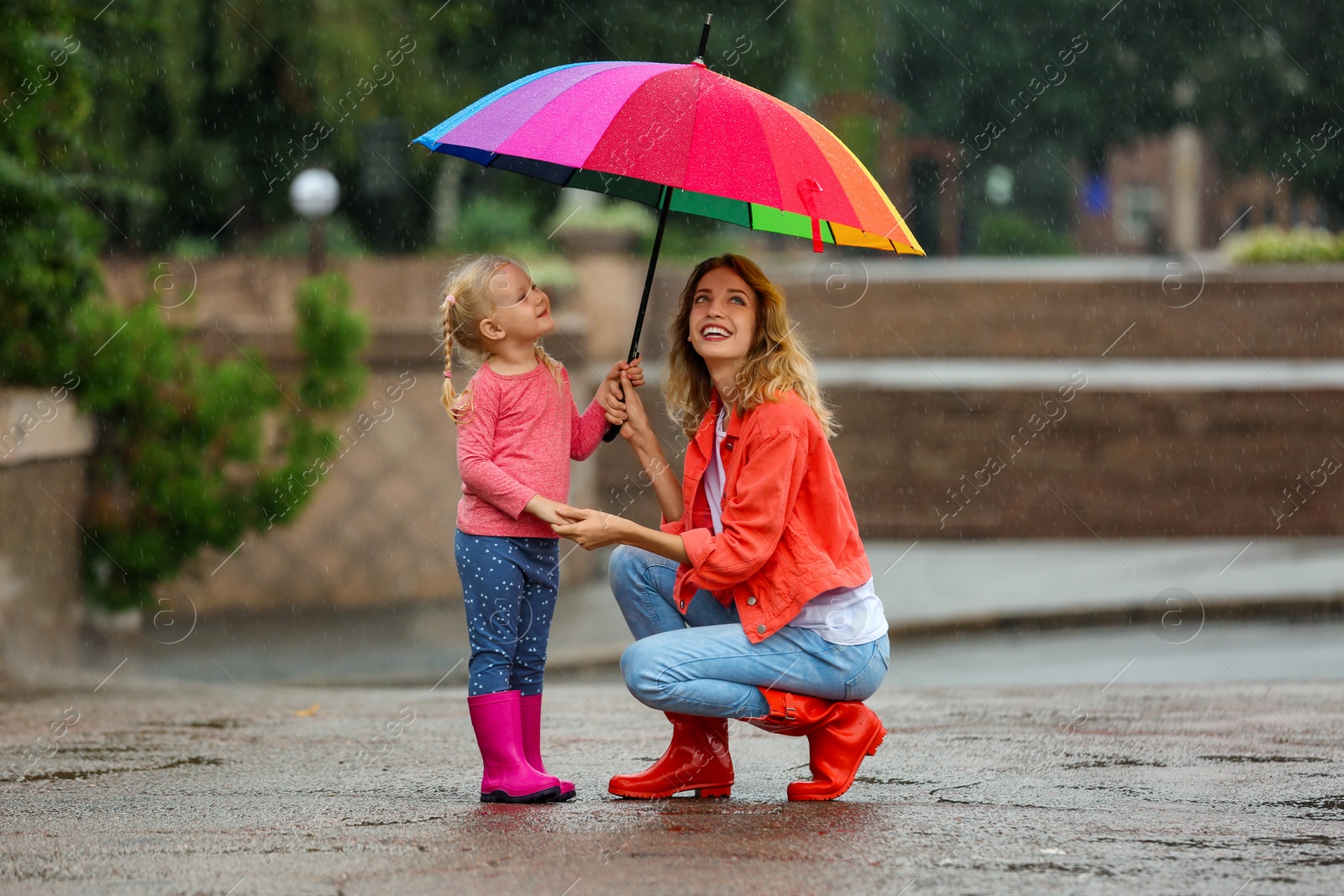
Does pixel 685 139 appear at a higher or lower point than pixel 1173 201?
lower

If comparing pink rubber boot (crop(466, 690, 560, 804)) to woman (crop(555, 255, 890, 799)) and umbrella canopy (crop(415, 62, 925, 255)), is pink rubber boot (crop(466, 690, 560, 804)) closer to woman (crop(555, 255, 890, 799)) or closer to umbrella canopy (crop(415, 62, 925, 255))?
woman (crop(555, 255, 890, 799))

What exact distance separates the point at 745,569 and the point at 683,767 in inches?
27.7

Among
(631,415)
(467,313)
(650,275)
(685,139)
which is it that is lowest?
(631,415)

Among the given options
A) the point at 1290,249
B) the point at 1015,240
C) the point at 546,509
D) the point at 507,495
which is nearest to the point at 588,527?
the point at 546,509

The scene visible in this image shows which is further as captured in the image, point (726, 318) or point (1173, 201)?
point (1173, 201)

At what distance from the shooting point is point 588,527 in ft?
12.8

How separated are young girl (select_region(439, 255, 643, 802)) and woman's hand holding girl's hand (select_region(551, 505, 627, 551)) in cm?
9

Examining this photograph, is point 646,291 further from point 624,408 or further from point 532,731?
point 532,731

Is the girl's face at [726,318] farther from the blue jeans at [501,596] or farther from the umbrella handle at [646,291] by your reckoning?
the blue jeans at [501,596]

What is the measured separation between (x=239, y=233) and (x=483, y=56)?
193 inches

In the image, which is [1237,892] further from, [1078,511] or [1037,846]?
[1078,511]

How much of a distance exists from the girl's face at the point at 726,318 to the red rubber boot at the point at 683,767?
104cm

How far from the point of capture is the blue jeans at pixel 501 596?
13.4ft

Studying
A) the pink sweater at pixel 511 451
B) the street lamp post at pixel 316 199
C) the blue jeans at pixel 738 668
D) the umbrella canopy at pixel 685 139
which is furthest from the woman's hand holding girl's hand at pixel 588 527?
the street lamp post at pixel 316 199
